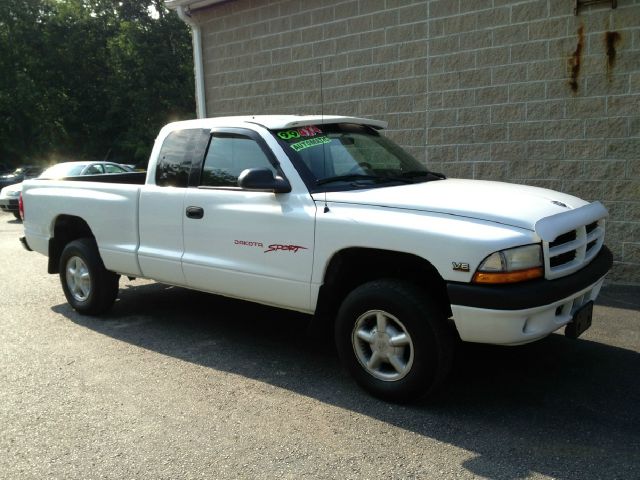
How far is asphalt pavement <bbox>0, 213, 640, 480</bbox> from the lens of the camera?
3.13 m

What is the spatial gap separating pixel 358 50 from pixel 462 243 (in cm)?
582

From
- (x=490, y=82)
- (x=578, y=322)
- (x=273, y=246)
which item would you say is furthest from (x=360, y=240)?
(x=490, y=82)

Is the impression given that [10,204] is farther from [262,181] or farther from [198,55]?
[262,181]

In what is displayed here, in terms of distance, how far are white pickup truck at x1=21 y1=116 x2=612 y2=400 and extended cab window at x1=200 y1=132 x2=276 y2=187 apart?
12 millimetres

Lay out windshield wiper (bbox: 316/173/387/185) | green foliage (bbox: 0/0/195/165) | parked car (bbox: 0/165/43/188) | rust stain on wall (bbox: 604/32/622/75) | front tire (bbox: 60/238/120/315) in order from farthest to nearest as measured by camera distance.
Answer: green foliage (bbox: 0/0/195/165) → parked car (bbox: 0/165/43/188) → rust stain on wall (bbox: 604/32/622/75) → front tire (bbox: 60/238/120/315) → windshield wiper (bbox: 316/173/387/185)

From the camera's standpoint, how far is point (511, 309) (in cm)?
329

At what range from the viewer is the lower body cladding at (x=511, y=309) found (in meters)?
3.30

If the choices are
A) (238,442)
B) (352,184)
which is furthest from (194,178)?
(238,442)

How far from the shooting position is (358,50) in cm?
850

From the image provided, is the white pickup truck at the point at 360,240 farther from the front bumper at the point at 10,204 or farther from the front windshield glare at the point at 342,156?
the front bumper at the point at 10,204

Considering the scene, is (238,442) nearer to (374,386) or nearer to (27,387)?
(374,386)

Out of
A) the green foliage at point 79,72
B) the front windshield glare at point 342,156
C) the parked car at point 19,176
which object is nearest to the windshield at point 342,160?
the front windshield glare at point 342,156

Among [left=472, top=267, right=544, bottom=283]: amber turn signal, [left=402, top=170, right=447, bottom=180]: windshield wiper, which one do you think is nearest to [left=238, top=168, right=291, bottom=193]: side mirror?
[left=402, top=170, right=447, bottom=180]: windshield wiper

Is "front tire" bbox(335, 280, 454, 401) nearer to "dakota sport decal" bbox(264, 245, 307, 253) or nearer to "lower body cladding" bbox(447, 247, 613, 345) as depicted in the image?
"lower body cladding" bbox(447, 247, 613, 345)
